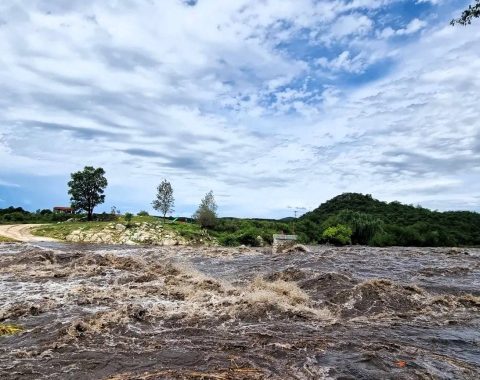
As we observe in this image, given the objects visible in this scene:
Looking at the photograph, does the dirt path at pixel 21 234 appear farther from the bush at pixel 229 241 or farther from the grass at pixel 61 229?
the bush at pixel 229 241

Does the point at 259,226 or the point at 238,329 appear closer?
the point at 238,329

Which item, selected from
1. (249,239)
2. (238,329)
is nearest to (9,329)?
(238,329)

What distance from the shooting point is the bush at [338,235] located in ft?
256

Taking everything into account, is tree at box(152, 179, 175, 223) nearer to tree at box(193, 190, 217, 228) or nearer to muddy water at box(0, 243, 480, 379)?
tree at box(193, 190, 217, 228)

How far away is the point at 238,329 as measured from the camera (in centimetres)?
945

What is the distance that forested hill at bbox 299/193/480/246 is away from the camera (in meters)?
78.5

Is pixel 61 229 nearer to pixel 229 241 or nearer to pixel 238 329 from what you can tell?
pixel 229 241

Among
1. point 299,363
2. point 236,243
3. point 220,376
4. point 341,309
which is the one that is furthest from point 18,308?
point 236,243

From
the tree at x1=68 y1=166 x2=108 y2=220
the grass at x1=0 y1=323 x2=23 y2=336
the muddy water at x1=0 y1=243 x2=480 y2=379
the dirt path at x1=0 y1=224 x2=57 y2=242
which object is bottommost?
the grass at x1=0 y1=323 x2=23 y2=336

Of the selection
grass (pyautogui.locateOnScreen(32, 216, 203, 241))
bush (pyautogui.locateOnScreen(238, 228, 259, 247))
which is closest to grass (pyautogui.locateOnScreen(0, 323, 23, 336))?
grass (pyautogui.locateOnScreen(32, 216, 203, 241))

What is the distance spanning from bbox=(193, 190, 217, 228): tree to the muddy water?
5592 centimetres

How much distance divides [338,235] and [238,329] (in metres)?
71.7

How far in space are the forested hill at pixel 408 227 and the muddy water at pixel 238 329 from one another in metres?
65.5

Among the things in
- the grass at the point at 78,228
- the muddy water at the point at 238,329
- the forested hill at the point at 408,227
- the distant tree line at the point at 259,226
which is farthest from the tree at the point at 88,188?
the muddy water at the point at 238,329
